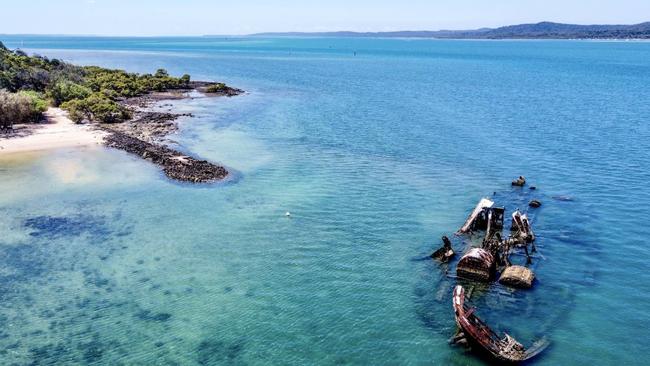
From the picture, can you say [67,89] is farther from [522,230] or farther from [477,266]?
[477,266]

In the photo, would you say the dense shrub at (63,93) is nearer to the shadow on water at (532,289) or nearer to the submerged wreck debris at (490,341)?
the shadow on water at (532,289)

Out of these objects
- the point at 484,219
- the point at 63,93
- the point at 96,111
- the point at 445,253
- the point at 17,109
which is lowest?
the point at 445,253

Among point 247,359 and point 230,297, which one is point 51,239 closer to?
point 230,297

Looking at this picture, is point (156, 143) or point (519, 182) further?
point (156, 143)

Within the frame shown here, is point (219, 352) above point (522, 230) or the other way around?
the other way around

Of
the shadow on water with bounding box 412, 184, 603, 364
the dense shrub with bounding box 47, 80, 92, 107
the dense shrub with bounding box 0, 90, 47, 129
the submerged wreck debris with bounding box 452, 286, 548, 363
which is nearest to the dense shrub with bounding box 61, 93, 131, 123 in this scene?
the dense shrub with bounding box 0, 90, 47, 129

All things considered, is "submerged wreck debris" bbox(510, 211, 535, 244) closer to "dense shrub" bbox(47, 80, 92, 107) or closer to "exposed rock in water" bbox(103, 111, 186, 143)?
"exposed rock in water" bbox(103, 111, 186, 143)

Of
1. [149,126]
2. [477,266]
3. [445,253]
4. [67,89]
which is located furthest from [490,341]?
[67,89]

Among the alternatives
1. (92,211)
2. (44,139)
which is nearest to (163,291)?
(92,211)
